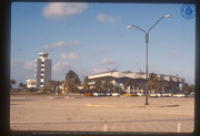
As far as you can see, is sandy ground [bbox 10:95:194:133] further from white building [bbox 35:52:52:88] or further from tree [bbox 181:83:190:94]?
tree [bbox 181:83:190:94]

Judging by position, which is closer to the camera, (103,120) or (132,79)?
(103,120)

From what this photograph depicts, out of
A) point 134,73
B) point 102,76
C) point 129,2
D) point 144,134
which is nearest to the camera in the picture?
point 144,134

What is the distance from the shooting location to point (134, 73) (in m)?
159

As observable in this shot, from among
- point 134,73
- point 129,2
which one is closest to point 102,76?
point 134,73

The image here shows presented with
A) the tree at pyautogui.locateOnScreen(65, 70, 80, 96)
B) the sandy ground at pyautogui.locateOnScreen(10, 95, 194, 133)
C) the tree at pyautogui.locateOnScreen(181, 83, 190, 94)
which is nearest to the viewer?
the sandy ground at pyautogui.locateOnScreen(10, 95, 194, 133)

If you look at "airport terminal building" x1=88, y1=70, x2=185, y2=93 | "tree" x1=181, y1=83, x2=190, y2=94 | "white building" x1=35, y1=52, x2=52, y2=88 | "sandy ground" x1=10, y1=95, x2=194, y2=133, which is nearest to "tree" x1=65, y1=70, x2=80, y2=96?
"airport terminal building" x1=88, y1=70, x2=185, y2=93

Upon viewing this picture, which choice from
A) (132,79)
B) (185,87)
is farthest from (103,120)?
(185,87)

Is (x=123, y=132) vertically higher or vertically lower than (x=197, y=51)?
lower

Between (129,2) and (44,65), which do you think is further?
(44,65)

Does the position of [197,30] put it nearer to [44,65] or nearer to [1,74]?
[1,74]

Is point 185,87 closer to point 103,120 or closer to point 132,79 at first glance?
point 132,79

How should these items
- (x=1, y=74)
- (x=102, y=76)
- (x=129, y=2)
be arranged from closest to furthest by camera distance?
(x=1, y=74)
(x=129, y=2)
(x=102, y=76)

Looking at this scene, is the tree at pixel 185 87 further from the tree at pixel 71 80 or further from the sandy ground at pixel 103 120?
the sandy ground at pixel 103 120

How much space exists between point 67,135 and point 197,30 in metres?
6.88
